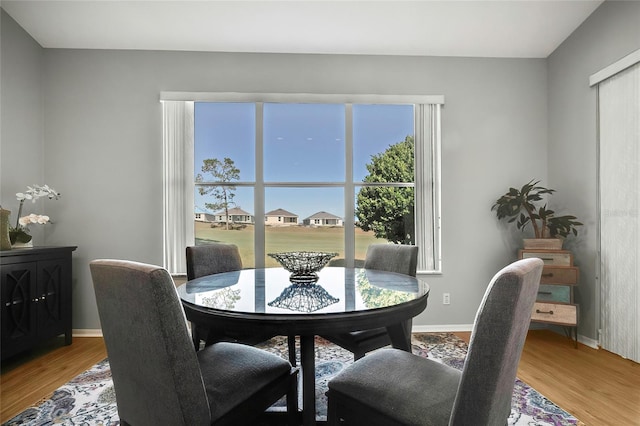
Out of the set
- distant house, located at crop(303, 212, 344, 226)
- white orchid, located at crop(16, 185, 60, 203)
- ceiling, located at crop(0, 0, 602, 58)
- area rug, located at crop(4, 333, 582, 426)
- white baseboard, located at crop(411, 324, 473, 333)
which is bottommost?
white baseboard, located at crop(411, 324, 473, 333)

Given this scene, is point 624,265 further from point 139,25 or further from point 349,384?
point 139,25

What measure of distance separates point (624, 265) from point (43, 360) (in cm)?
454

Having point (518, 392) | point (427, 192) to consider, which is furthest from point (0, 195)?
point (518, 392)

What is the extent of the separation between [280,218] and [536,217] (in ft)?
7.82

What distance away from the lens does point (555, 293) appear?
3014mm

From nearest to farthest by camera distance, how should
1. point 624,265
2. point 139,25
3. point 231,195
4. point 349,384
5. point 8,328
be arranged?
1. point 349,384
2. point 8,328
3. point 624,265
4. point 139,25
5. point 231,195

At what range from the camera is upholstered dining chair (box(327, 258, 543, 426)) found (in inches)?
36.4

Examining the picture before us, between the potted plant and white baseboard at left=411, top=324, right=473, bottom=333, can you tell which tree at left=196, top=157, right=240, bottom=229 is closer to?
white baseboard at left=411, top=324, right=473, bottom=333

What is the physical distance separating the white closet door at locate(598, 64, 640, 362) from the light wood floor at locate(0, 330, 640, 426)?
23 centimetres

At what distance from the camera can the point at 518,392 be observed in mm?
2188

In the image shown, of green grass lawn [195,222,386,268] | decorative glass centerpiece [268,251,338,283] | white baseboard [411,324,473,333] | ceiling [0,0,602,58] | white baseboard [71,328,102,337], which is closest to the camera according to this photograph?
decorative glass centerpiece [268,251,338,283]

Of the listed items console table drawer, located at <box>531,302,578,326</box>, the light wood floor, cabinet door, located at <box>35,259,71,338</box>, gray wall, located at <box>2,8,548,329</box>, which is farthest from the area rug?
gray wall, located at <box>2,8,548,329</box>

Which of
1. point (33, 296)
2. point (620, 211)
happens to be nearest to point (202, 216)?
point (33, 296)

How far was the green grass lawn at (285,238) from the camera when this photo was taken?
3520mm
